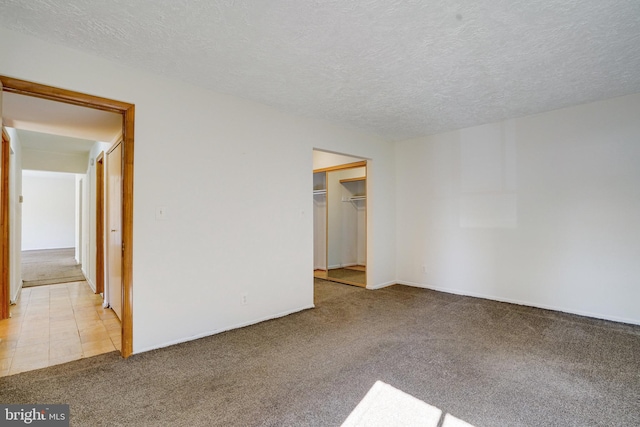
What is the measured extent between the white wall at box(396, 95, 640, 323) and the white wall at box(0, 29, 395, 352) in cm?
211

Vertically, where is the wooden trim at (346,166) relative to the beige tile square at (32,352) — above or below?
above

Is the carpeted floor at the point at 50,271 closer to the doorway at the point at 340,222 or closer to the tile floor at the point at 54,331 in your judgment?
the tile floor at the point at 54,331

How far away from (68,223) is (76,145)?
783 centimetres

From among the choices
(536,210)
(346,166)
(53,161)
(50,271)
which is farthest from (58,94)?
(50,271)

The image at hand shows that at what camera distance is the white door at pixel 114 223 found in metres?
→ 3.33

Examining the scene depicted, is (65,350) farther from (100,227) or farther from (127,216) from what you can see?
(100,227)

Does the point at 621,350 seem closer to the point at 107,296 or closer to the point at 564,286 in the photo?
the point at 564,286

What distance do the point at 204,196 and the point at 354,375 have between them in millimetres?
2098

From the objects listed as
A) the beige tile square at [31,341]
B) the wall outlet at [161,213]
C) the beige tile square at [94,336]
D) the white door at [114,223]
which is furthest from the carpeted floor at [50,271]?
the wall outlet at [161,213]

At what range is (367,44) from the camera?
7.32 ft

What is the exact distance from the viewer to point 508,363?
2.40 metres

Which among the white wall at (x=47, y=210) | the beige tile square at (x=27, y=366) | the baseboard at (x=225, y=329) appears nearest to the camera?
the beige tile square at (x=27, y=366)

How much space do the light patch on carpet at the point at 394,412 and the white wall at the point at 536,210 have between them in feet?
9.68

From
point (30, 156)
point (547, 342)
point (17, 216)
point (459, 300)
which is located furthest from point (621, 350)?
point (30, 156)
